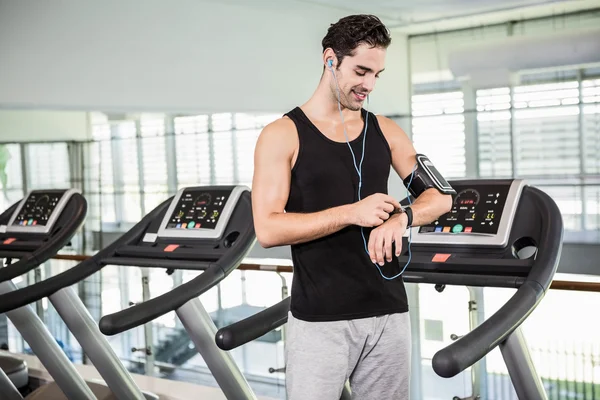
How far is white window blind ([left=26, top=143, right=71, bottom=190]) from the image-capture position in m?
13.3

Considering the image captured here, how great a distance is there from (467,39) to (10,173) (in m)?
7.96

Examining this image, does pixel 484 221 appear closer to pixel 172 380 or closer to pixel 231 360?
pixel 231 360

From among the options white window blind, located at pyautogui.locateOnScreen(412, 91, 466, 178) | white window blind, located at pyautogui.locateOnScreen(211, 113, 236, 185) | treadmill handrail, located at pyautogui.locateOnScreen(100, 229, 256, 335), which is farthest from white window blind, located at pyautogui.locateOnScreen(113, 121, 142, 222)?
treadmill handrail, located at pyautogui.locateOnScreen(100, 229, 256, 335)

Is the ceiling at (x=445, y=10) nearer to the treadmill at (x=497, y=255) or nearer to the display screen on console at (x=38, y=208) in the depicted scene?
the display screen on console at (x=38, y=208)

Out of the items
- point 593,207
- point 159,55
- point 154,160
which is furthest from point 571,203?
point 154,160

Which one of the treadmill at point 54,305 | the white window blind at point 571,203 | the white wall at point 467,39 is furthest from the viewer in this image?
the white window blind at point 571,203

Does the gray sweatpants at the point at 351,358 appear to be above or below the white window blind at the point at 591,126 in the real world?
below

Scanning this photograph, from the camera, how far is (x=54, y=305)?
291 centimetres

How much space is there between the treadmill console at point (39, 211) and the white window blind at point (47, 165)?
10.3m

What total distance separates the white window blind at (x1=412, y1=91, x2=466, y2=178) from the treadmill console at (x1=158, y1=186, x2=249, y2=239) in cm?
1100

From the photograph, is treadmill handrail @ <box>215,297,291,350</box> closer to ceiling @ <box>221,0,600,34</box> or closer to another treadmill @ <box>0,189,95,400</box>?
another treadmill @ <box>0,189,95,400</box>

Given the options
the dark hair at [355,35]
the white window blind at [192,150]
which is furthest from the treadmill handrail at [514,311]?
the white window blind at [192,150]

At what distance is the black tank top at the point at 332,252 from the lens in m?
1.58

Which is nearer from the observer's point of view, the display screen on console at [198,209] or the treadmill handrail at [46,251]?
the display screen on console at [198,209]
